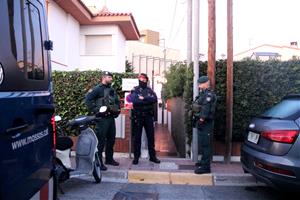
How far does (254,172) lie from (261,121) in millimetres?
725

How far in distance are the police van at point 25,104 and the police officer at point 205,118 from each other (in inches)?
166

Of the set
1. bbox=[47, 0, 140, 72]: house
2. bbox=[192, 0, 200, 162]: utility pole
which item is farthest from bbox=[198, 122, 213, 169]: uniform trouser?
bbox=[47, 0, 140, 72]: house

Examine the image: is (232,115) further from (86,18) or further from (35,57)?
(86,18)

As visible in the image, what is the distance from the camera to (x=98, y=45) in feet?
59.1

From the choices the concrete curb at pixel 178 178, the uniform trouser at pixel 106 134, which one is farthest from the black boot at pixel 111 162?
the concrete curb at pixel 178 178

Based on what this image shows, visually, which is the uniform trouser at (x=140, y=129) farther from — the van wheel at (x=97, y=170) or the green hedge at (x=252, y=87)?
the van wheel at (x=97, y=170)

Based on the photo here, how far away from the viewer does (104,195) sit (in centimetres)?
652

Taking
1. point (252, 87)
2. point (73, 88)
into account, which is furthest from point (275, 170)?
point (73, 88)

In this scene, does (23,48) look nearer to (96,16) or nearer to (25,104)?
(25,104)

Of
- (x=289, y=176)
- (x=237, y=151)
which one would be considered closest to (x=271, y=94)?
Answer: (x=237, y=151)

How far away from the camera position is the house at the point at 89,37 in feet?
49.7

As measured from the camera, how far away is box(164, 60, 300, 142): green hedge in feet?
28.2

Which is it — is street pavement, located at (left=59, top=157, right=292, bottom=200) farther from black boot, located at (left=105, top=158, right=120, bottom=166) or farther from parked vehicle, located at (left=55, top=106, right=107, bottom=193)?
parked vehicle, located at (left=55, top=106, right=107, bottom=193)

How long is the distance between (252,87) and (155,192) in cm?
321
